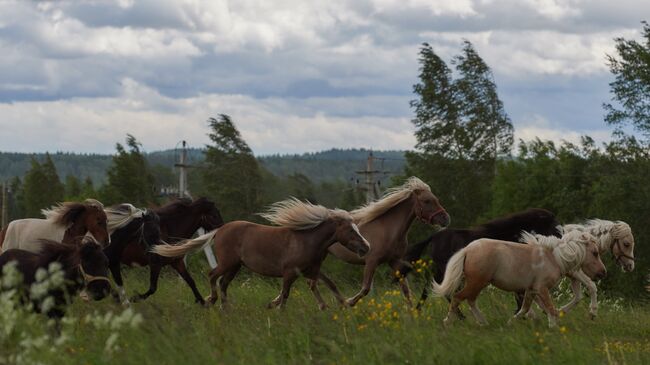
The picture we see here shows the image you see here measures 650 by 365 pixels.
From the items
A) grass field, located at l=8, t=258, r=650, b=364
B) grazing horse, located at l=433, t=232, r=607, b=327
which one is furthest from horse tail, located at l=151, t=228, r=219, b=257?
grazing horse, located at l=433, t=232, r=607, b=327

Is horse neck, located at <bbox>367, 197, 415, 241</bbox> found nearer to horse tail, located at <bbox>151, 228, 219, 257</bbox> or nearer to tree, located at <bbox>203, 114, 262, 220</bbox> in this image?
horse tail, located at <bbox>151, 228, 219, 257</bbox>

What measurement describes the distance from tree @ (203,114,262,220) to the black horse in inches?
1971

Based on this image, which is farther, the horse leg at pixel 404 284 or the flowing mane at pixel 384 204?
→ the flowing mane at pixel 384 204

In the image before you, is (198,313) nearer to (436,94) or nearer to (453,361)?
(453,361)

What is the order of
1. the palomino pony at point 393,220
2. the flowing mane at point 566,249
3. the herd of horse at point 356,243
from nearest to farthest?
the herd of horse at point 356,243, the flowing mane at point 566,249, the palomino pony at point 393,220

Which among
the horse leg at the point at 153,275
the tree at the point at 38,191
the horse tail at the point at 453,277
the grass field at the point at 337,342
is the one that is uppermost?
the horse tail at the point at 453,277

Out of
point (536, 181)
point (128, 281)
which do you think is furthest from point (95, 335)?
point (536, 181)

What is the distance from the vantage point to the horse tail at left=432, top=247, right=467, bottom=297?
41.7ft

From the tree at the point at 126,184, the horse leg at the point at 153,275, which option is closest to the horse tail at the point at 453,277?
the horse leg at the point at 153,275

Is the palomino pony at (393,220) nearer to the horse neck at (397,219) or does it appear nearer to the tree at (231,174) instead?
the horse neck at (397,219)

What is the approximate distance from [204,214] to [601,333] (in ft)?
22.6

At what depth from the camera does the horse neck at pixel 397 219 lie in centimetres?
1530

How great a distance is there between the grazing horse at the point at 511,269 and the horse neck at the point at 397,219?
232 cm

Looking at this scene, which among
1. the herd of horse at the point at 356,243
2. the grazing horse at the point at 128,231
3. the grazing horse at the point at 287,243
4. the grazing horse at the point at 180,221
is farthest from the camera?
the grazing horse at the point at 180,221
